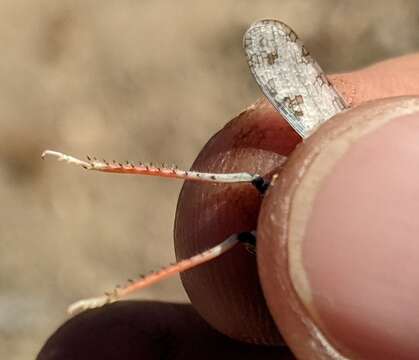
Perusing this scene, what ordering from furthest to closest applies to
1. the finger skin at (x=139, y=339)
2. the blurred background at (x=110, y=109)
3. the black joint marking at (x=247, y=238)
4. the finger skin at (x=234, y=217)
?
the blurred background at (x=110, y=109) < the finger skin at (x=139, y=339) < the finger skin at (x=234, y=217) < the black joint marking at (x=247, y=238)

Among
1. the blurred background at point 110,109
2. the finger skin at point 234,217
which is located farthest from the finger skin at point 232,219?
the blurred background at point 110,109

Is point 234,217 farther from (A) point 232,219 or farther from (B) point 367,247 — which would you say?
(B) point 367,247

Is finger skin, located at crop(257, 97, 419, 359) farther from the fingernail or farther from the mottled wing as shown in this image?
the mottled wing

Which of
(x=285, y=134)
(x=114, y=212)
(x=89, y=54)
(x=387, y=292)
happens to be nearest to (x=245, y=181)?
(x=285, y=134)

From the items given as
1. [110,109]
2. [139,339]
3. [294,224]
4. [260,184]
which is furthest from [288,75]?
[110,109]

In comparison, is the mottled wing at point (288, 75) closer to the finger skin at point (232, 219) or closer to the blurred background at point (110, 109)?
the finger skin at point (232, 219)

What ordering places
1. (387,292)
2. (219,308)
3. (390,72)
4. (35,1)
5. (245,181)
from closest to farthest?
(387,292) → (245,181) → (219,308) → (390,72) → (35,1)

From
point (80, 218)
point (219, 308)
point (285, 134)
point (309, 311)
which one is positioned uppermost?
point (285, 134)

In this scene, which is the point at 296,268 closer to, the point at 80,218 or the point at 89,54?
the point at 80,218
